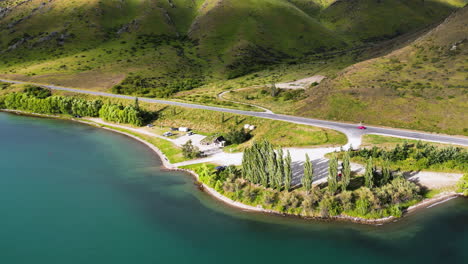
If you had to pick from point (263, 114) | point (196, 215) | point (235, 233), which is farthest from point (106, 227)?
point (263, 114)

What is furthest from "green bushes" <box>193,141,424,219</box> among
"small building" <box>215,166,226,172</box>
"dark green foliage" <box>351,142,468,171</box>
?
"dark green foliage" <box>351,142,468,171</box>

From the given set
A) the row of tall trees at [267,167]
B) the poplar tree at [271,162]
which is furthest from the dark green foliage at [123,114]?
the poplar tree at [271,162]

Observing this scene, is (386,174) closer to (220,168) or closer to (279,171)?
(279,171)

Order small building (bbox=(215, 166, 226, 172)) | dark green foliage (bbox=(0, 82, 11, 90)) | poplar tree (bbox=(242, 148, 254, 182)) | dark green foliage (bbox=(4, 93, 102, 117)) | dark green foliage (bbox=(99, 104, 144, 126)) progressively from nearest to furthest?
poplar tree (bbox=(242, 148, 254, 182)) → small building (bbox=(215, 166, 226, 172)) → dark green foliage (bbox=(99, 104, 144, 126)) → dark green foliage (bbox=(4, 93, 102, 117)) → dark green foliage (bbox=(0, 82, 11, 90))

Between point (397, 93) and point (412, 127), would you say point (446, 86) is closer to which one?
point (397, 93)

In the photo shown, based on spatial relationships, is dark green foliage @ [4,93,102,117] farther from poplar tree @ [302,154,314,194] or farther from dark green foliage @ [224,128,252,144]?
A: poplar tree @ [302,154,314,194]

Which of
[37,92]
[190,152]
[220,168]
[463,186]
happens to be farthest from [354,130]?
[37,92]

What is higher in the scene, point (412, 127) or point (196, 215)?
point (412, 127)
